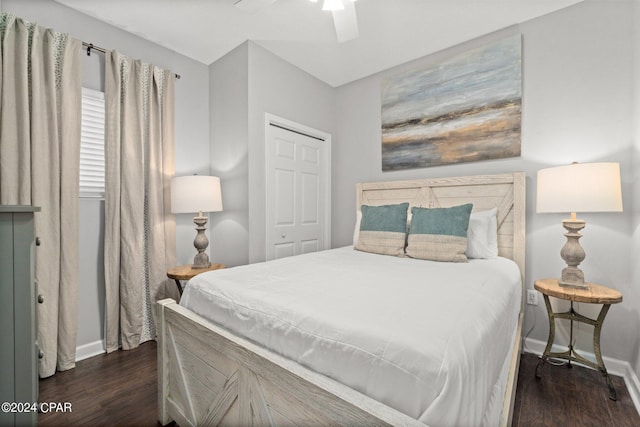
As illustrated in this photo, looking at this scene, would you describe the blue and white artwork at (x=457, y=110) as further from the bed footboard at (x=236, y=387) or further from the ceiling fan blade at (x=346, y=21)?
the bed footboard at (x=236, y=387)

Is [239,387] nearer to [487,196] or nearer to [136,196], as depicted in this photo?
[136,196]

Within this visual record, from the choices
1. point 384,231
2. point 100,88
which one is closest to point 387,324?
point 384,231

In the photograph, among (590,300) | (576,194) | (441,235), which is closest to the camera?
(590,300)

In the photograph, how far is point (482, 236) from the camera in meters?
2.12

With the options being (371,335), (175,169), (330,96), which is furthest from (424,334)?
(330,96)

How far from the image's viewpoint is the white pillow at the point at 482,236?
6.93ft

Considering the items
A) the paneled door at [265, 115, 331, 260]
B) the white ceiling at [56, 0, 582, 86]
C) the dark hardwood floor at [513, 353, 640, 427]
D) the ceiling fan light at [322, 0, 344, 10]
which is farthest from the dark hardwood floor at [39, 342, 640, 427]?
the white ceiling at [56, 0, 582, 86]

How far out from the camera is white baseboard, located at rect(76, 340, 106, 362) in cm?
211

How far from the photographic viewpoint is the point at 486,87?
2.46 metres

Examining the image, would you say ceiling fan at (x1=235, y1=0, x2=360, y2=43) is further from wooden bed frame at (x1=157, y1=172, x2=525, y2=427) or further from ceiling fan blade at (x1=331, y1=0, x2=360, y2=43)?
wooden bed frame at (x1=157, y1=172, x2=525, y2=427)

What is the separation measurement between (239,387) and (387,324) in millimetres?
641

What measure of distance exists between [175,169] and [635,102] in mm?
3590

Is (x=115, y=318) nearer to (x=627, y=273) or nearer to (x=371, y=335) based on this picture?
(x=371, y=335)

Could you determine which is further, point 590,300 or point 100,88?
point 100,88
